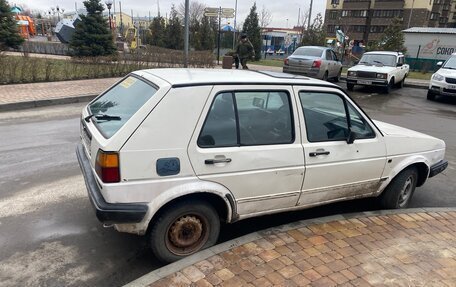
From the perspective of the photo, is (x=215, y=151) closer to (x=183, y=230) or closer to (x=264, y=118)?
(x=264, y=118)

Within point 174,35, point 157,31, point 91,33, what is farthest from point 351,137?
point 157,31

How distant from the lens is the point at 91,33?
2273cm

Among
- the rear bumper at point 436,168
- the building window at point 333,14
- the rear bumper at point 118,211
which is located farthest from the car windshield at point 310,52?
the building window at point 333,14

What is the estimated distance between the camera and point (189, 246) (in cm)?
338

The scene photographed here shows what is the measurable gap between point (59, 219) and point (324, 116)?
3035 mm

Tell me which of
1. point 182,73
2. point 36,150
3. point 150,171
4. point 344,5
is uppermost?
point 344,5

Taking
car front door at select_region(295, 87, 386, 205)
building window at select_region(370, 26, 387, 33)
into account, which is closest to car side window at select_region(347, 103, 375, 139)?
car front door at select_region(295, 87, 386, 205)

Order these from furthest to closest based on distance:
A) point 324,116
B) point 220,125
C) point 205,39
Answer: point 205,39
point 324,116
point 220,125

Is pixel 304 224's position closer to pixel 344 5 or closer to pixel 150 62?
pixel 150 62

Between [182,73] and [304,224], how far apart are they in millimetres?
1968

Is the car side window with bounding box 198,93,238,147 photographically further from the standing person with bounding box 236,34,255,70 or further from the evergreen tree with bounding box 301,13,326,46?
the evergreen tree with bounding box 301,13,326,46

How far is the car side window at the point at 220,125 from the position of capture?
3172mm

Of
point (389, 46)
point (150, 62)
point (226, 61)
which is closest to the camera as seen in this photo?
point (150, 62)

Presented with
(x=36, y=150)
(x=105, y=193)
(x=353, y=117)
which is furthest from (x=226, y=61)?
(x=105, y=193)
